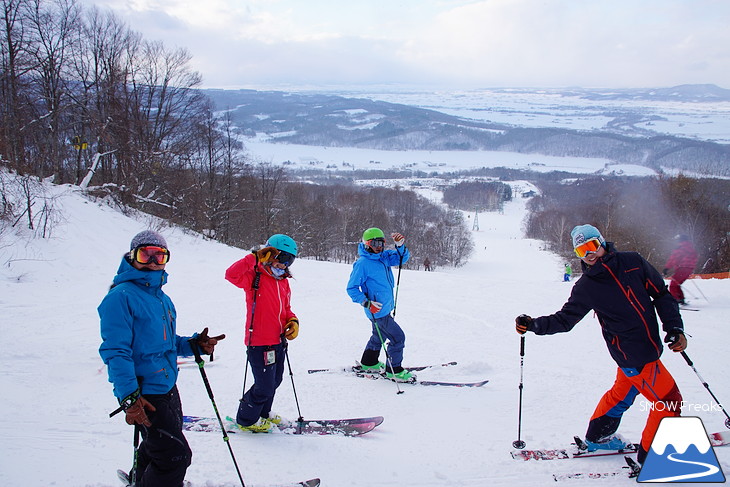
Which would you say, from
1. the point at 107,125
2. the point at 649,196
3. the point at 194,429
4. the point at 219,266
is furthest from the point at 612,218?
the point at 194,429

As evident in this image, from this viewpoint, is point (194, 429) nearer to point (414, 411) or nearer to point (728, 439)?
point (414, 411)

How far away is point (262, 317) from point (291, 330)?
0.29m

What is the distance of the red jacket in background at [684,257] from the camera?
877 cm

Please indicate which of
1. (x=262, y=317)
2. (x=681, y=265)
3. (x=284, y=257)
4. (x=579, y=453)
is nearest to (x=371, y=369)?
(x=262, y=317)

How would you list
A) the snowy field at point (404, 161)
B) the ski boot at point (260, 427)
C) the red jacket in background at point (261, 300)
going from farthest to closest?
1. the snowy field at point (404, 161)
2. the ski boot at point (260, 427)
3. the red jacket in background at point (261, 300)

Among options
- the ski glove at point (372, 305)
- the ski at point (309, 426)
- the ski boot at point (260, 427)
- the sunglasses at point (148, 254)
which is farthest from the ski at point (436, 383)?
the sunglasses at point (148, 254)

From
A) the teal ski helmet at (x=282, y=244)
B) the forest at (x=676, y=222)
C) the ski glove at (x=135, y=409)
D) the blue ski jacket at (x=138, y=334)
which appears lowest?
the forest at (x=676, y=222)

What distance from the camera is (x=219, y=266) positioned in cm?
1305

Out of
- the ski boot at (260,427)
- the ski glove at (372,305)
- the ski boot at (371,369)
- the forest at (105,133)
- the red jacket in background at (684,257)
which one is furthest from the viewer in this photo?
the forest at (105,133)

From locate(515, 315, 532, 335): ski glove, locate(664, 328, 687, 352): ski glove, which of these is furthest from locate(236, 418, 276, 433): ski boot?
locate(664, 328, 687, 352): ski glove

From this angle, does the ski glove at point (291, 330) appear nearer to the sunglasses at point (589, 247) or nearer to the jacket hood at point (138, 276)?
the jacket hood at point (138, 276)

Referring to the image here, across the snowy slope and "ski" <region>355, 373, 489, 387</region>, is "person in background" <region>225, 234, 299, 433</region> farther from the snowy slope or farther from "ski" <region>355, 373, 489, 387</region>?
"ski" <region>355, 373, 489, 387</region>

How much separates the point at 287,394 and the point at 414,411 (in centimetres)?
149

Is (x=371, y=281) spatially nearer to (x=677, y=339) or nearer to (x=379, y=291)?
(x=379, y=291)
